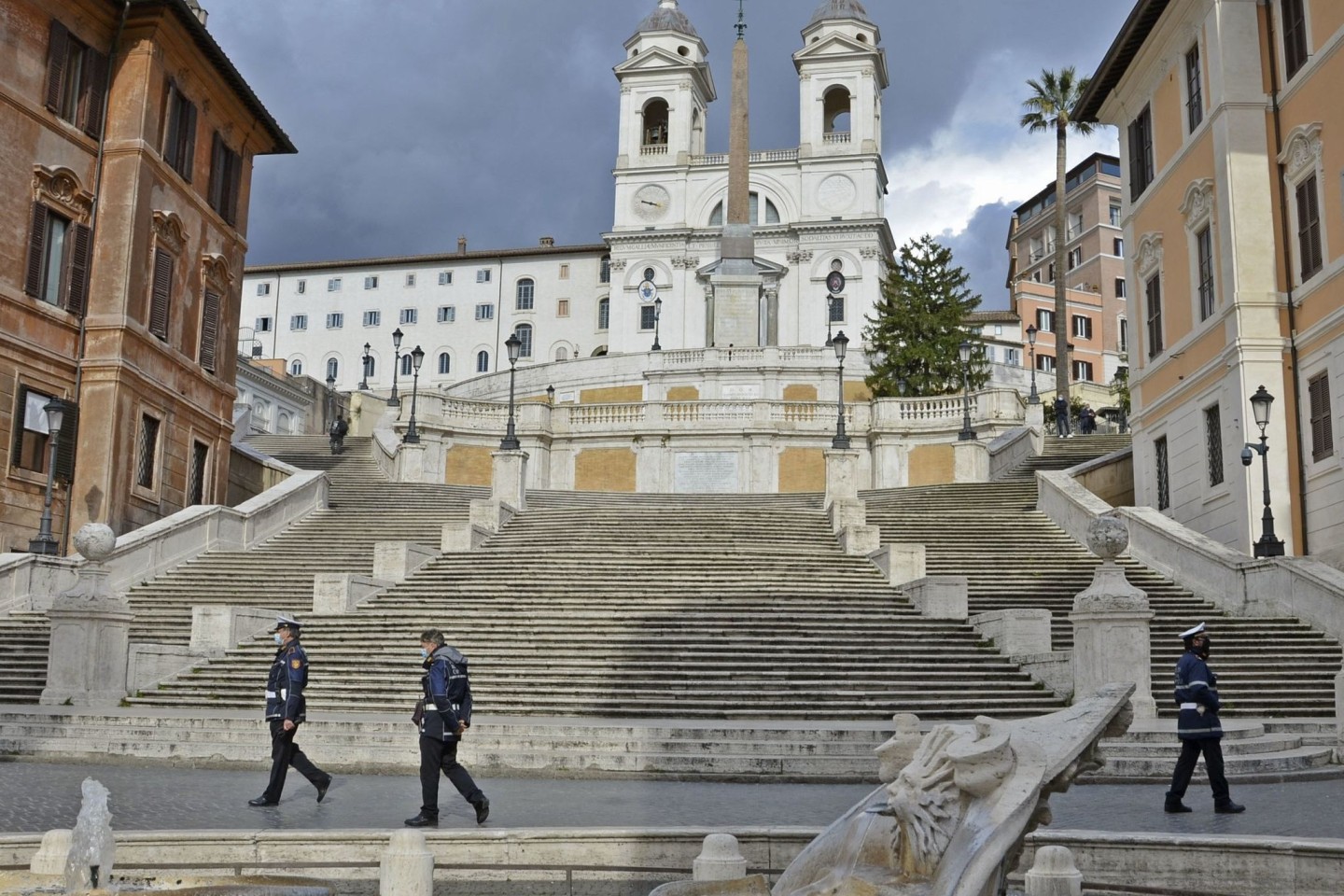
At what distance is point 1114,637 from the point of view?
599 inches

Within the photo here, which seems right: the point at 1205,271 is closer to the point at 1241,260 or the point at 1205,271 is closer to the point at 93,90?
the point at 1241,260

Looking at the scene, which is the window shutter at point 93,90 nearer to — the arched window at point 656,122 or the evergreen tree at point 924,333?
the evergreen tree at point 924,333

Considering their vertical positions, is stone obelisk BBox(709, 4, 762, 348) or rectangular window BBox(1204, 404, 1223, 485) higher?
stone obelisk BBox(709, 4, 762, 348)

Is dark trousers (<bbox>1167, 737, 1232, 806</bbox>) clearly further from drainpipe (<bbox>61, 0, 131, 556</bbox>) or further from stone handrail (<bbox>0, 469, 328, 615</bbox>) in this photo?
drainpipe (<bbox>61, 0, 131, 556</bbox>)

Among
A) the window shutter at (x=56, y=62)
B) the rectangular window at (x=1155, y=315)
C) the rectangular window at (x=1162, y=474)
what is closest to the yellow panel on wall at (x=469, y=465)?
the window shutter at (x=56, y=62)

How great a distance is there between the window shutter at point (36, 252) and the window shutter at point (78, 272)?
2.50 ft

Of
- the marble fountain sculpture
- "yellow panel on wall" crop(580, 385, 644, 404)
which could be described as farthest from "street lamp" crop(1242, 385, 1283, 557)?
"yellow panel on wall" crop(580, 385, 644, 404)

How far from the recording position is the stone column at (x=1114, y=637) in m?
15.1

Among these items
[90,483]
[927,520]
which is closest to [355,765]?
[90,483]

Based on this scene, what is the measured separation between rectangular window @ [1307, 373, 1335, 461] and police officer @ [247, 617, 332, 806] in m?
18.1

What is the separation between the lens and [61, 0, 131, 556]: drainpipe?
2591cm

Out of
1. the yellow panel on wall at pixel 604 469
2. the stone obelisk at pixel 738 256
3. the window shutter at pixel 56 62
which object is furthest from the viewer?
the stone obelisk at pixel 738 256

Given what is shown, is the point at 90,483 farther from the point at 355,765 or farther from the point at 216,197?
the point at 355,765

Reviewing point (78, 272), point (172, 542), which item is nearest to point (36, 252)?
point (78, 272)
